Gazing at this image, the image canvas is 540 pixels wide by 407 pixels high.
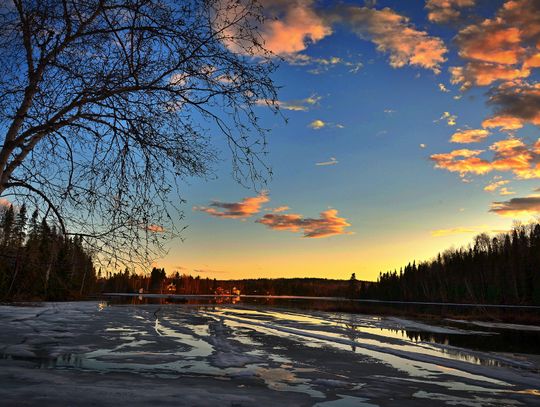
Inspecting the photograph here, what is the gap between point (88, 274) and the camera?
5102 mm

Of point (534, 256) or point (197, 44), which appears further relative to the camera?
point (534, 256)

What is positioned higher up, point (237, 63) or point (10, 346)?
point (237, 63)

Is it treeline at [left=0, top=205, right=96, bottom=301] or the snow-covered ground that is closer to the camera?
treeline at [left=0, top=205, right=96, bottom=301]

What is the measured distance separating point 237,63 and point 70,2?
1.66m

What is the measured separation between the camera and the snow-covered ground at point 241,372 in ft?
22.5

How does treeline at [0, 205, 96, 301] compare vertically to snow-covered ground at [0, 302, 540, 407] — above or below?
above

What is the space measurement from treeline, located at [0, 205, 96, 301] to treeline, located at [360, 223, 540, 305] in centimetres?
10026

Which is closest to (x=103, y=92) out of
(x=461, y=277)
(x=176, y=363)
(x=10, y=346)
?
(x=176, y=363)

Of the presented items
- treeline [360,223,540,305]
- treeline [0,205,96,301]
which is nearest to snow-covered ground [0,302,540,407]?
treeline [0,205,96,301]

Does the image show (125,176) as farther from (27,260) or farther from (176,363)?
(176,363)

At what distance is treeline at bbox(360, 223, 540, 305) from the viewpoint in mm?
92750

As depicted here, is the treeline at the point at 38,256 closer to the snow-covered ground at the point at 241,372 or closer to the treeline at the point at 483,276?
the snow-covered ground at the point at 241,372

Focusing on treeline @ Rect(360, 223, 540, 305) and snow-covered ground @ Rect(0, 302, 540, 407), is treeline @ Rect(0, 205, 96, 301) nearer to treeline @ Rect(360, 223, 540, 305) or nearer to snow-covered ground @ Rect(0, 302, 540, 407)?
snow-covered ground @ Rect(0, 302, 540, 407)

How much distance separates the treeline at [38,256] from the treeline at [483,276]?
100257mm
